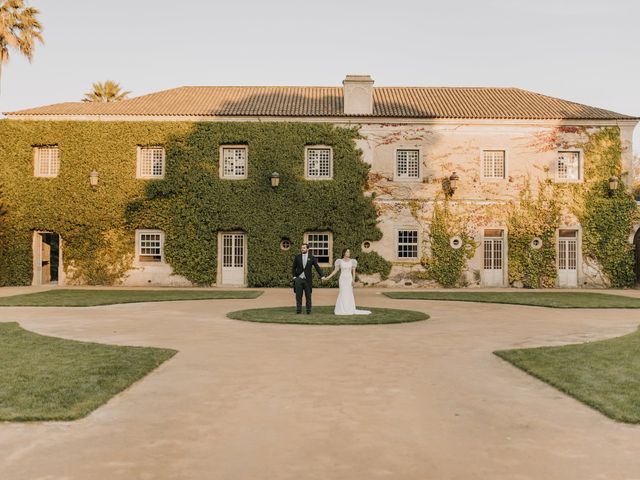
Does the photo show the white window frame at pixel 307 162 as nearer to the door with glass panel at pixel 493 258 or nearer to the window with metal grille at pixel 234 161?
the window with metal grille at pixel 234 161

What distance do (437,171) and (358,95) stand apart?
16.1ft

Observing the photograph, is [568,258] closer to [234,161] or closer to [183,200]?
[234,161]

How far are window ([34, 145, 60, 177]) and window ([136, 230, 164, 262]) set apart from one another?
488 centimetres

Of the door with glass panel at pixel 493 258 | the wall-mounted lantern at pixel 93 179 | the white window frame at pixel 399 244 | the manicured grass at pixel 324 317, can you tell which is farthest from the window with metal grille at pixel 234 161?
the manicured grass at pixel 324 317

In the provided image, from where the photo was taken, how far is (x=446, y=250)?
87.6 feet

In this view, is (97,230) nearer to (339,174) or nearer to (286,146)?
(286,146)

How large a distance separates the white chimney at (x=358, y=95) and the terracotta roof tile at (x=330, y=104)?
1.59ft

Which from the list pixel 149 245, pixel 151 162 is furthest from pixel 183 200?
pixel 149 245

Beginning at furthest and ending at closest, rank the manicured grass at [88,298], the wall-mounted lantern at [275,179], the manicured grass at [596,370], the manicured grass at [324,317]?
1. the wall-mounted lantern at [275,179]
2. the manicured grass at [88,298]
3. the manicured grass at [324,317]
4. the manicured grass at [596,370]

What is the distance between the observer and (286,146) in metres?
26.8

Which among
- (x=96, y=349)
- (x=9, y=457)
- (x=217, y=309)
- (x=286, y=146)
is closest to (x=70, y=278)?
(x=286, y=146)

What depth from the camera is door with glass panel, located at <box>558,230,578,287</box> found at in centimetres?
2688

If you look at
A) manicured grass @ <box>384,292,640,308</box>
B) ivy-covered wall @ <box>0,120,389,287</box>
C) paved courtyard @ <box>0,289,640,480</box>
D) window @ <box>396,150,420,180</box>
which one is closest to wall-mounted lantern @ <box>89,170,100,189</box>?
ivy-covered wall @ <box>0,120,389,287</box>

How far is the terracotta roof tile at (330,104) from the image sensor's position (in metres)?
27.0
